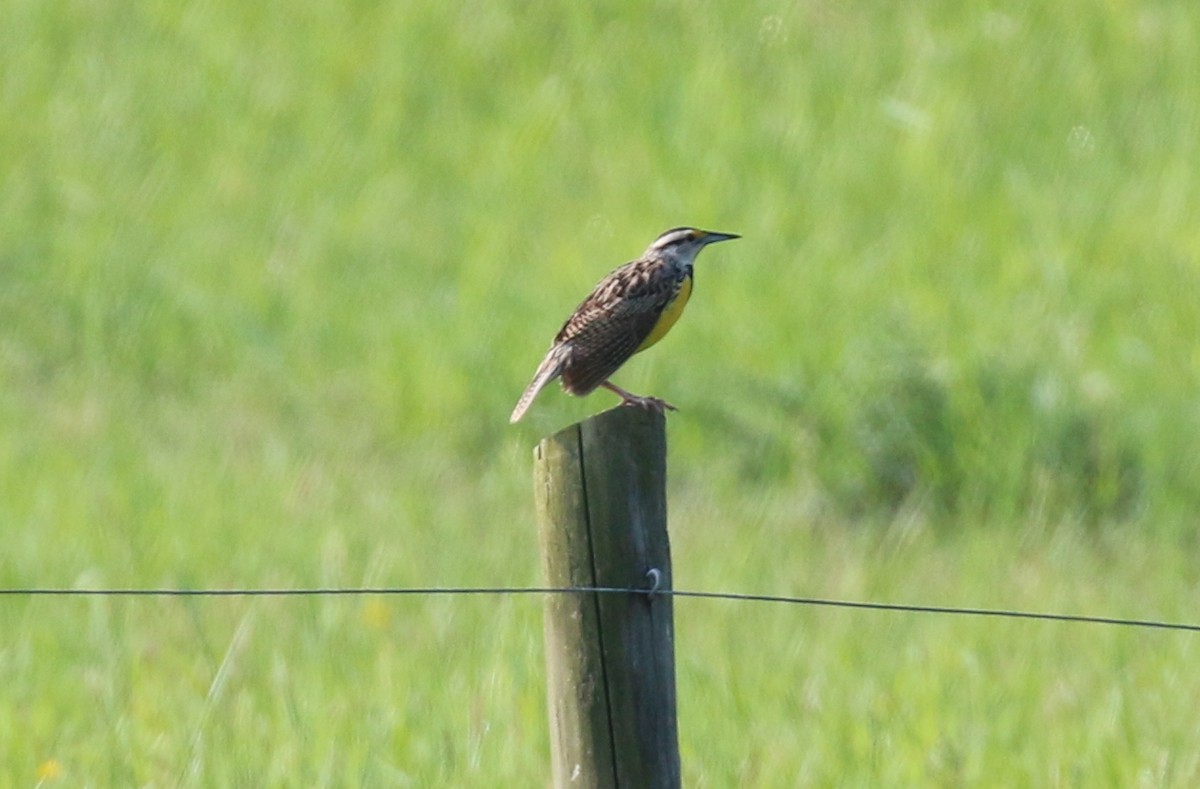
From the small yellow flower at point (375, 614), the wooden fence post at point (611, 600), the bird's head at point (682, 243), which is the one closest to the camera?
the wooden fence post at point (611, 600)

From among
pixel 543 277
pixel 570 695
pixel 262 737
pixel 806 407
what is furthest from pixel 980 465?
pixel 570 695

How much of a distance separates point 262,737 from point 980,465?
4.22m

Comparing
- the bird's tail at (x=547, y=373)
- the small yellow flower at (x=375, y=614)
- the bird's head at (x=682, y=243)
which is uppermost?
the bird's head at (x=682, y=243)

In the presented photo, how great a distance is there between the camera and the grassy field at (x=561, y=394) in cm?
620

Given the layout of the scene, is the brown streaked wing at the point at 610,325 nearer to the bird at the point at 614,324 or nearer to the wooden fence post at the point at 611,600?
the bird at the point at 614,324

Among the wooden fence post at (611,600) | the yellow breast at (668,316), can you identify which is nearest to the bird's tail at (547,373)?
the yellow breast at (668,316)

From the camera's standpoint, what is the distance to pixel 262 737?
5902mm

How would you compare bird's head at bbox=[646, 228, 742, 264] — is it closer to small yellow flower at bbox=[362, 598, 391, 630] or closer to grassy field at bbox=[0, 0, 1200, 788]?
grassy field at bbox=[0, 0, 1200, 788]

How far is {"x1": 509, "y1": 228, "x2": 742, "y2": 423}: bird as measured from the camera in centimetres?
521

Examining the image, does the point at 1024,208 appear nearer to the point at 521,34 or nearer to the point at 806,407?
the point at 806,407

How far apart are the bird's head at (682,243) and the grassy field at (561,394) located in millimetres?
→ 1287

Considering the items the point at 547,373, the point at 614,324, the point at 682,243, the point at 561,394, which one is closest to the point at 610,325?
the point at 614,324

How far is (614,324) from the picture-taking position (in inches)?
207

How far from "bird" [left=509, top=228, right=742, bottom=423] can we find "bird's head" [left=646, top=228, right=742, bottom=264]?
71 mm
